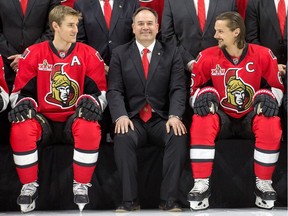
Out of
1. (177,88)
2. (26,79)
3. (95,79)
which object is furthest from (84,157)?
(177,88)

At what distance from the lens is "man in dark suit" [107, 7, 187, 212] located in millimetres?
4633

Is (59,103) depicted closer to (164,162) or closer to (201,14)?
(164,162)

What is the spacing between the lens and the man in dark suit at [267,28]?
5.27 meters

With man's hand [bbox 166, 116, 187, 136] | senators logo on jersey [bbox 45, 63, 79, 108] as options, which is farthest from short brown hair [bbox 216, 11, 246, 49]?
senators logo on jersey [bbox 45, 63, 79, 108]

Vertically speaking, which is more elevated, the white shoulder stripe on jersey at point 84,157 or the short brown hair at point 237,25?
the short brown hair at point 237,25

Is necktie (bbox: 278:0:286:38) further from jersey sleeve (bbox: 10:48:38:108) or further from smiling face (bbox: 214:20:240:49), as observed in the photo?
jersey sleeve (bbox: 10:48:38:108)

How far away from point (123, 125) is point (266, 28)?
4.43 feet

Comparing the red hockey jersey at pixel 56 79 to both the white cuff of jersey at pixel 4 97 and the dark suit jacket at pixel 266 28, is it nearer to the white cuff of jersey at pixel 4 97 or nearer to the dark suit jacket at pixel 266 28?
the white cuff of jersey at pixel 4 97

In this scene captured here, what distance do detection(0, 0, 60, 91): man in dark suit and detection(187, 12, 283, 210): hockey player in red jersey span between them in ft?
3.96

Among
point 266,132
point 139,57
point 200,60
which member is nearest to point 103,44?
point 139,57

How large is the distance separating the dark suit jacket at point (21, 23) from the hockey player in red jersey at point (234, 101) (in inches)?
47.4

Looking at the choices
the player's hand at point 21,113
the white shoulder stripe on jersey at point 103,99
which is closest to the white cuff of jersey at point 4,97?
the player's hand at point 21,113

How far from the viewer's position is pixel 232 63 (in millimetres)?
4961

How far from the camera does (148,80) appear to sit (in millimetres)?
4969
